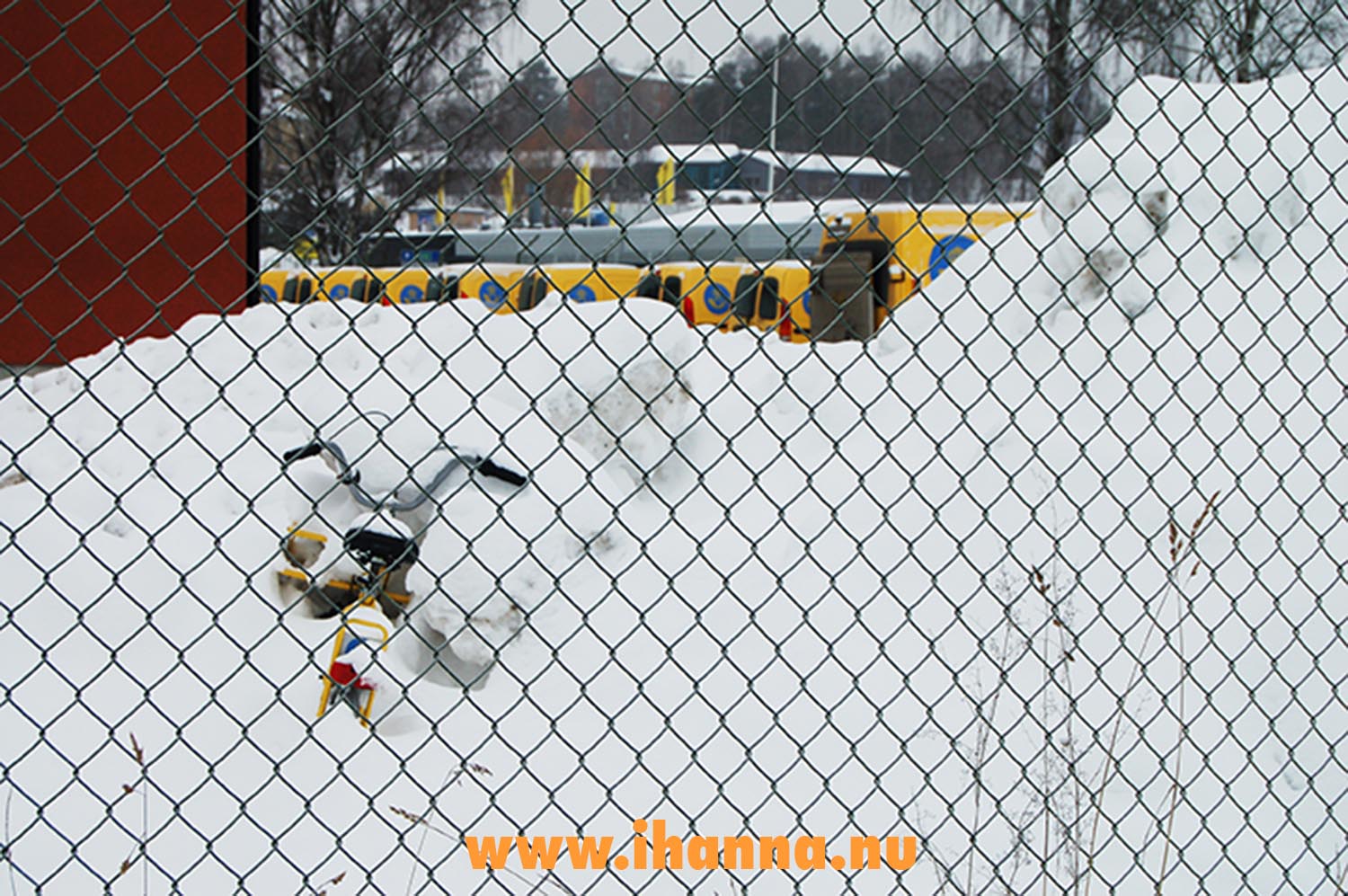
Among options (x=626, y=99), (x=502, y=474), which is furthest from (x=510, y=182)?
(x=626, y=99)

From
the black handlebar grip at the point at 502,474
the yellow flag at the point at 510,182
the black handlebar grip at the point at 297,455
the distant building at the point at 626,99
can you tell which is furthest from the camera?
the black handlebar grip at the point at 502,474

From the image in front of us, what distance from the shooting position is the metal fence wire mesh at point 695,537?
6.42 feet

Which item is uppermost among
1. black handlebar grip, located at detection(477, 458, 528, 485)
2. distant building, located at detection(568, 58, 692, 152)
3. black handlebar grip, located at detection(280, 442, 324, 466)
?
distant building, located at detection(568, 58, 692, 152)

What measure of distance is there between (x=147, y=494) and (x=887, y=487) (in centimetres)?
359

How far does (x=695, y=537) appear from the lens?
14.2 feet

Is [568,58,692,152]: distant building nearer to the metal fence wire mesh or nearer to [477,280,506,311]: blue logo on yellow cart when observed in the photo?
the metal fence wire mesh

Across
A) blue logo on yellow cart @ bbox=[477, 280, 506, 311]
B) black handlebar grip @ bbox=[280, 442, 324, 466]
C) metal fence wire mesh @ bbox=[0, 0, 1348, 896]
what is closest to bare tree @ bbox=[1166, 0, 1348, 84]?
metal fence wire mesh @ bbox=[0, 0, 1348, 896]

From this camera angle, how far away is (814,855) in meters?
2.34

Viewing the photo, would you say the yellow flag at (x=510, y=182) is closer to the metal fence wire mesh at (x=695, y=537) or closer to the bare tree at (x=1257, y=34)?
the metal fence wire mesh at (x=695, y=537)

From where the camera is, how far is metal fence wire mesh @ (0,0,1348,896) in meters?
1.96

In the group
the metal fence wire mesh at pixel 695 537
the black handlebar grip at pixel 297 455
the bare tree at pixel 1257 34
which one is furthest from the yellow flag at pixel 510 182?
the bare tree at pixel 1257 34

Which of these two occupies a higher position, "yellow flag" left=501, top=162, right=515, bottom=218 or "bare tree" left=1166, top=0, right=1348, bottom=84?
"bare tree" left=1166, top=0, right=1348, bottom=84

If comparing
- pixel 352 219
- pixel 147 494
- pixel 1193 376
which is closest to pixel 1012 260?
pixel 1193 376

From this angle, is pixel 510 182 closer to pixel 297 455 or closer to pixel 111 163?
pixel 111 163
